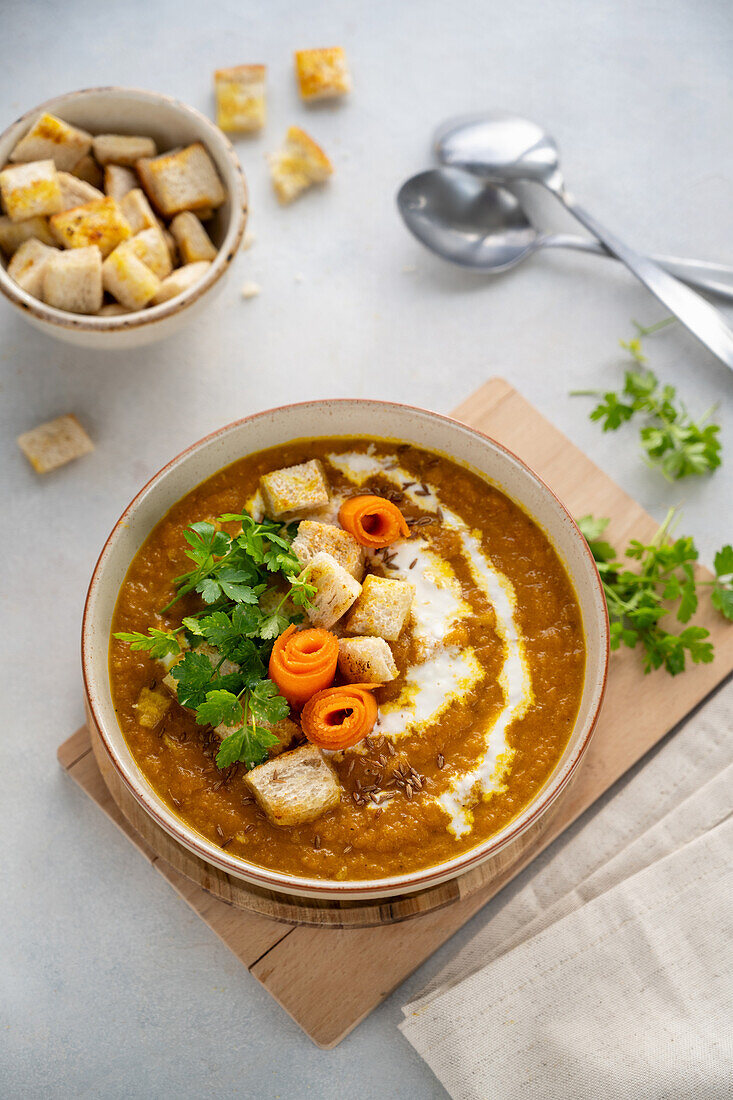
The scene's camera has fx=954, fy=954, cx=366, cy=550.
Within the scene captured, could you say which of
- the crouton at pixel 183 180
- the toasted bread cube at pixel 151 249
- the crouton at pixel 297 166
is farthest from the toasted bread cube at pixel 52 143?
the crouton at pixel 297 166

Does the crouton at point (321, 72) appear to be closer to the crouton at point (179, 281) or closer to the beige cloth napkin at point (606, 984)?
the crouton at point (179, 281)

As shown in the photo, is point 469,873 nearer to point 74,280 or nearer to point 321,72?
point 74,280

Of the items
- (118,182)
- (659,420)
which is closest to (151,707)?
(118,182)

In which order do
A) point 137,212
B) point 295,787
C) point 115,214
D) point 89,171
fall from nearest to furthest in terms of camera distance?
point 295,787
point 115,214
point 137,212
point 89,171

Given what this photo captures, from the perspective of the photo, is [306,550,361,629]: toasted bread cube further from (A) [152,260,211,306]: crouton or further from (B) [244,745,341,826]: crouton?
(A) [152,260,211,306]: crouton

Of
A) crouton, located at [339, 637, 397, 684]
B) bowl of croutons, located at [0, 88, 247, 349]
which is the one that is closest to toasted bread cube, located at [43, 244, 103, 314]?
bowl of croutons, located at [0, 88, 247, 349]

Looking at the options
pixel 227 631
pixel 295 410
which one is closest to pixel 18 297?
pixel 295 410

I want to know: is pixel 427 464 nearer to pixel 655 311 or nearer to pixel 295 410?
pixel 295 410
